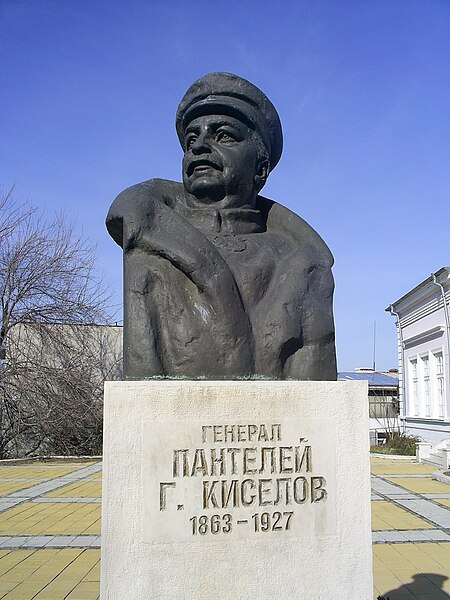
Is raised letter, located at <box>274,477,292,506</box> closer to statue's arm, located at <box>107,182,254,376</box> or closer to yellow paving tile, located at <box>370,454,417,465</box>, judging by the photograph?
statue's arm, located at <box>107,182,254,376</box>

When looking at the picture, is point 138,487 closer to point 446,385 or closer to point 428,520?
point 428,520

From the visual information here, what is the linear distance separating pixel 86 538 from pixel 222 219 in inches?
163

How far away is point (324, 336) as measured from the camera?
10.5 feet

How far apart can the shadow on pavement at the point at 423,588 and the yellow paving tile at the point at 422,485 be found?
484 centimetres

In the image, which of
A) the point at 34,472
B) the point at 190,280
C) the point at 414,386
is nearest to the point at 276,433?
the point at 190,280

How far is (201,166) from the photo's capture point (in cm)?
346

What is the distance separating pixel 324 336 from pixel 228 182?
1.08 meters

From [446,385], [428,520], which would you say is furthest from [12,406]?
[446,385]

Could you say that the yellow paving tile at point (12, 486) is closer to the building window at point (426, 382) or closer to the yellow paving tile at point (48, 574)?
the yellow paving tile at point (48, 574)

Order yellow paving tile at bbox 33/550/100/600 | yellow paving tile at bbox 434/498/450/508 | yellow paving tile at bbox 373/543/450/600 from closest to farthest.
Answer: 1. yellow paving tile at bbox 33/550/100/600
2. yellow paving tile at bbox 373/543/450/600
3. yellow paving tile at bbox 434/498/450/508

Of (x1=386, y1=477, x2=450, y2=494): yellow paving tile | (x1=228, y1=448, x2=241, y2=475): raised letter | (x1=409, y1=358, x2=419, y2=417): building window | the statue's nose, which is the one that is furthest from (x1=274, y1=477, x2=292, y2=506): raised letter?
(x1=409, y1=358, x2=419, y2=417): building window

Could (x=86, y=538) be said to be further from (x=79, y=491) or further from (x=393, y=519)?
(x=393, y=519)

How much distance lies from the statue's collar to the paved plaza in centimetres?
286

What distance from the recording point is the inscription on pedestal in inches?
105
